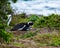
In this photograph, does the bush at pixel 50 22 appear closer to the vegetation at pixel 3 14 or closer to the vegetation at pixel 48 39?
the vegetation at pixel 48 39

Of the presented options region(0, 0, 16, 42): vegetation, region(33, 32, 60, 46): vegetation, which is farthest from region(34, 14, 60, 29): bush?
region(0, 0, 16, 42): vegetation

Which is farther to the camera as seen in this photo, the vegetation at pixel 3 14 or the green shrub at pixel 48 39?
the green shrub at pixel 48 39

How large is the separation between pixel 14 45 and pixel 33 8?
513 inches

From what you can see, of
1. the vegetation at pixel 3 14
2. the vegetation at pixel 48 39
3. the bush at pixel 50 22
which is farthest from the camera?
the bush at pixel 50 22

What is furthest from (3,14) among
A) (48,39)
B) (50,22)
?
(50,22)

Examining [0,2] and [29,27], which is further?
[29,27]

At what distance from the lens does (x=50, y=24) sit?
1162 centimetres

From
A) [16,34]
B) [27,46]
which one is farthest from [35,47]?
[16,34]

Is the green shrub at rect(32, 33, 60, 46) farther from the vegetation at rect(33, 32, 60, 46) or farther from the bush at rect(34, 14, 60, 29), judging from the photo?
the bush at rect(34, 14, 60, 29)

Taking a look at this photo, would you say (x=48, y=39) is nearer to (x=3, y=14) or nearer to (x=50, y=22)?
(x=3, y=14)

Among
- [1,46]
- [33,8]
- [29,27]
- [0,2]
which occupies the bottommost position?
[33,8]

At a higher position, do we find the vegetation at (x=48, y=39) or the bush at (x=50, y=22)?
the vegetation at (x=48, y=39)

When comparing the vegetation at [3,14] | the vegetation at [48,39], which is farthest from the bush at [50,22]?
the vegetation at [3,14]

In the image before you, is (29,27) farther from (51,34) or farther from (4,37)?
(4,37)
